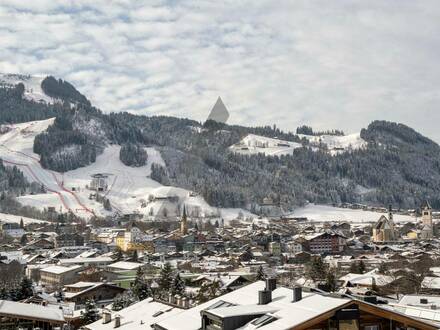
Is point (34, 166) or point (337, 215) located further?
point (34, 166)

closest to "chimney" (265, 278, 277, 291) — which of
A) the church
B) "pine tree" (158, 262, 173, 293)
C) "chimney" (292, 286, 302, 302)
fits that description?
"chimney" (292, 286, 302, 302)

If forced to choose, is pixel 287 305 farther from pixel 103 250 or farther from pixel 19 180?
pixel 19 180

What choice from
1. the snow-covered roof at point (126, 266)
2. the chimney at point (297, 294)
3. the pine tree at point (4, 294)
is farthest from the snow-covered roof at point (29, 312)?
the snow-covered roof at point (126, 266)

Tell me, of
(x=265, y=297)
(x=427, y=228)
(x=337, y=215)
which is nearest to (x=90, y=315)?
(x=265, y=297)

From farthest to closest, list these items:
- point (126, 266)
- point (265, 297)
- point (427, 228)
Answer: point (427, 228), point (126, 266), point (265, 297)

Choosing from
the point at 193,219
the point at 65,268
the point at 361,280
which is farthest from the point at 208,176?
the point at 361,280

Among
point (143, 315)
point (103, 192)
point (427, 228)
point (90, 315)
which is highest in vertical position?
point (103, 192)

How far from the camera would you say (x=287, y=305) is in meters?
14.0

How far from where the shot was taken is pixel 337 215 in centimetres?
16188

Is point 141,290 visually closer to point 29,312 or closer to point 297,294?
point 29,312

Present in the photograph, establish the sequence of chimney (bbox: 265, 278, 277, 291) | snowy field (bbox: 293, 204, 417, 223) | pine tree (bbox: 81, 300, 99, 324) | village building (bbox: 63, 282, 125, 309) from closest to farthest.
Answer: chimney (bbox: 265, 278, 277, 291), pine tree (bbox: 81, 300, 99, 324), village building (bbox: 63, 282, 125, 309), snowy field (bbox: 293, 204, 417, 223)

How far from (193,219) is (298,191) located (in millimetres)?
62701

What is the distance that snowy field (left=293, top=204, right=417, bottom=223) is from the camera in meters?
154

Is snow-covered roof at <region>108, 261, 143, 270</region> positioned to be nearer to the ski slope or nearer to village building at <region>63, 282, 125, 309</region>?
village building at <region>63, 282, 125, 309</region>
